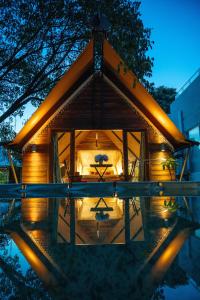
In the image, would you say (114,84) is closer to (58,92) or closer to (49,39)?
(58,92)

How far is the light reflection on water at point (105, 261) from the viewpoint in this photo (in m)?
0.92

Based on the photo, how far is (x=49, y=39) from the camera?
10977 mm

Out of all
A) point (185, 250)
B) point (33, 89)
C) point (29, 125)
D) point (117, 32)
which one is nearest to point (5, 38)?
point (33, 89)

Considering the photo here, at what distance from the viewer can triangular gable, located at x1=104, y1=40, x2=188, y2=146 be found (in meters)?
8.97

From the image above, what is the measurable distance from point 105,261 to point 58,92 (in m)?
8.48

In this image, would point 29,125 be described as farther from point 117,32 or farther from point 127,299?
point 127,299

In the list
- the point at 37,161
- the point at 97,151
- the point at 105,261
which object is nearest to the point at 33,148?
the point at 37,161

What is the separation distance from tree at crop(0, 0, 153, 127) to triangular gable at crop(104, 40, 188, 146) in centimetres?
A: 41

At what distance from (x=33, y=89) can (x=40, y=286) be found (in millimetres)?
11959

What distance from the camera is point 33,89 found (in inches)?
484

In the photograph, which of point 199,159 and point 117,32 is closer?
point 117,32

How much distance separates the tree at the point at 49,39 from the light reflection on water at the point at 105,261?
573cm

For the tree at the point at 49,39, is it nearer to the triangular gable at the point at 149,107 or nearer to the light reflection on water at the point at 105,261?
the triangular gable at the point at 149,107

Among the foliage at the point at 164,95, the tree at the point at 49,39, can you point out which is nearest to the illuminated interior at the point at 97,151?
the tree at the point at 49,39
